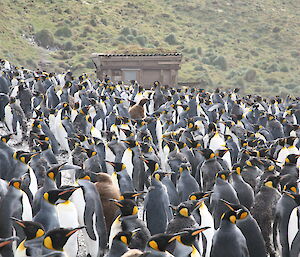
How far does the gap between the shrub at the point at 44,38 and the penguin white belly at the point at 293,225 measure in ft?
111

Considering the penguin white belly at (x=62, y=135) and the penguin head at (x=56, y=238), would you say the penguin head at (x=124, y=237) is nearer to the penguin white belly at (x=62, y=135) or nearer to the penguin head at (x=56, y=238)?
the penguin head at (x=56, y=238)

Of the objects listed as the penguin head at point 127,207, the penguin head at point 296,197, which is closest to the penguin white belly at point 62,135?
the penguin head at point 127,207

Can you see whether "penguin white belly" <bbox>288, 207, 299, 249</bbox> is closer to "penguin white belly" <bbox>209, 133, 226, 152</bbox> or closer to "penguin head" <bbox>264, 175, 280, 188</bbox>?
"penguin head" <bbox>264, 175, 280, 188</bbox>

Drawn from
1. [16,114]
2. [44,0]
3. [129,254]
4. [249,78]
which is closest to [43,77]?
[16,114]

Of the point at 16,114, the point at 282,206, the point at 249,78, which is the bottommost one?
the point at 249,78

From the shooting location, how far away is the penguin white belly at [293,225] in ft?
15.9

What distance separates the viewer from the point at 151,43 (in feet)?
135

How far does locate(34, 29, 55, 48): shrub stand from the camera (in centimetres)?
3641

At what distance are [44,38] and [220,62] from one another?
14897 mm

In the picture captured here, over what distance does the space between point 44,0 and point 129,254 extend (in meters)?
42.6

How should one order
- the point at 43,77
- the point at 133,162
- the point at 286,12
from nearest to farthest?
the point at 133,162
the point at 43,77
the point at 286,12

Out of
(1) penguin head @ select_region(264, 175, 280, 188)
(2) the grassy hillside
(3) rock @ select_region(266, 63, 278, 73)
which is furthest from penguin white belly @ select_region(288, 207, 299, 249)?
(3) rock @ select_region(266, 63, 278, 73)

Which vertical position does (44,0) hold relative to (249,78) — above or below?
above

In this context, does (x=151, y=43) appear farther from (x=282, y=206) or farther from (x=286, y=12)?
(x=282, y=206)
